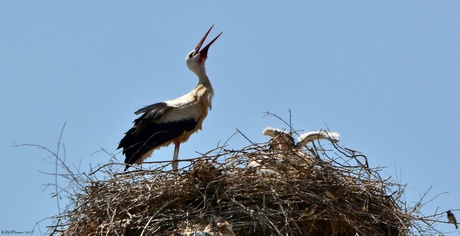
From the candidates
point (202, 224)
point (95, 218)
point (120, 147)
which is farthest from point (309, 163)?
point (120, 147)

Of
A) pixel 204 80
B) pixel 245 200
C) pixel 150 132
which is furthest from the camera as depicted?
pixel 204 80

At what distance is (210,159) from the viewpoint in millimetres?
9547

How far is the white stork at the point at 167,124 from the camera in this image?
464 inches

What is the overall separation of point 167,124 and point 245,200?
286 centimetres

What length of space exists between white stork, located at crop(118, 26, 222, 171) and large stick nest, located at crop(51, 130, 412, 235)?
6.56 feet

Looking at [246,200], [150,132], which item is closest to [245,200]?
[246,200]

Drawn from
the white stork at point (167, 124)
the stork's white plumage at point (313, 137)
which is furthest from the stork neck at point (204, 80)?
the stork's white plumage at point (313, 137)

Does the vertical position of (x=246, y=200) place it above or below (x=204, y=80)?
below

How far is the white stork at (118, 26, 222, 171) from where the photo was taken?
38.6 feet

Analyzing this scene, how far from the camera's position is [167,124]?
12.1m

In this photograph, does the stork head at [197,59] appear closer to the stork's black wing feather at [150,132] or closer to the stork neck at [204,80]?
the stork neck at [204,80]

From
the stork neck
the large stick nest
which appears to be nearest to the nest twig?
the large stick nest

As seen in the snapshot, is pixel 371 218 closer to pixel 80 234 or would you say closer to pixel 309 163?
pixel 309 163

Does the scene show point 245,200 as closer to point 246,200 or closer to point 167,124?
point 246,200
